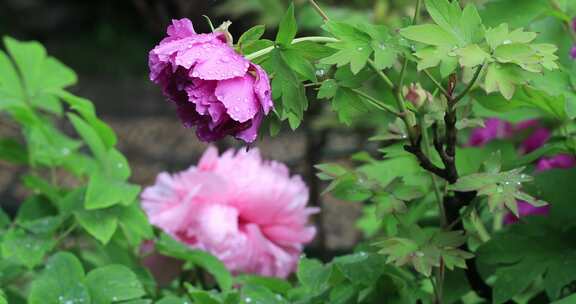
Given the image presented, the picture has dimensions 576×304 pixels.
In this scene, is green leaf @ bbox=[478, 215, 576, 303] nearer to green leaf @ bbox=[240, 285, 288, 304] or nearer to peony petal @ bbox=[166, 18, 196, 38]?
green leaf @ bbox=[240, 285, 288, 304]

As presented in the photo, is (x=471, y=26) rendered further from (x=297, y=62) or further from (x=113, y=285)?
(x=113, y=285)

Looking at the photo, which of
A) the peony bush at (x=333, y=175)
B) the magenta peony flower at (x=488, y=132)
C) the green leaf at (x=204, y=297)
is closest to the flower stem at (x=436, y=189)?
the peony bush at (x=333, y=175)

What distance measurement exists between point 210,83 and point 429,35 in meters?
0.17

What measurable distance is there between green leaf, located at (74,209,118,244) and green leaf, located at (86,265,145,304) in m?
0.10

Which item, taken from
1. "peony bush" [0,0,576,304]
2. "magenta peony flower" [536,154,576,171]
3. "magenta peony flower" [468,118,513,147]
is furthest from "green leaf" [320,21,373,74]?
"magenta peony flower" [468,118,513,147]

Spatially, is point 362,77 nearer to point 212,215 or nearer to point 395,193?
point 395,193

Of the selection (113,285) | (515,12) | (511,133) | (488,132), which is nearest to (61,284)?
(113,285)

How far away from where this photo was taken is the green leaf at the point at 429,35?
0.72 meters

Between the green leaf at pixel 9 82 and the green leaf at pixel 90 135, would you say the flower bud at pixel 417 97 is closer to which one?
the green leaf at pixel 90 135

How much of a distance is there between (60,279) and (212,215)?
14.2 inches

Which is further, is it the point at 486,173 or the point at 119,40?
the point at 119,40

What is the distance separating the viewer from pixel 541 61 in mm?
710

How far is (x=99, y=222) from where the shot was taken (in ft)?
3.39

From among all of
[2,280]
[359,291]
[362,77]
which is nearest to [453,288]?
[359,291]
